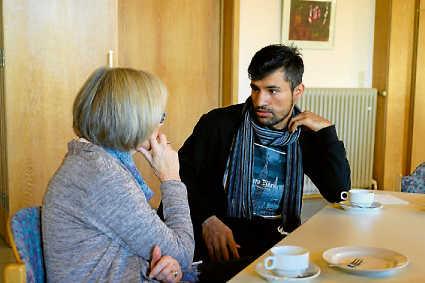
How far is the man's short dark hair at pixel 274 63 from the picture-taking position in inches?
89.4

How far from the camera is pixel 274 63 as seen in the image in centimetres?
228

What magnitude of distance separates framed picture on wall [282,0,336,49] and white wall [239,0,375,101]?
5cm

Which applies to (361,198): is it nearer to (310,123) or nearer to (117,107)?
(310,123)

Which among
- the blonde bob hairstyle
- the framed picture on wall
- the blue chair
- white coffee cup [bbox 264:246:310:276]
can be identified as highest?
the framed picture on wall

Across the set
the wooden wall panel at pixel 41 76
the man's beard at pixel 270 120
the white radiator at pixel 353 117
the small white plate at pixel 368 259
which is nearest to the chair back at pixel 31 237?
the small white plate at pixel 368 259

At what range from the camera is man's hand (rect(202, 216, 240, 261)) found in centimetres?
204

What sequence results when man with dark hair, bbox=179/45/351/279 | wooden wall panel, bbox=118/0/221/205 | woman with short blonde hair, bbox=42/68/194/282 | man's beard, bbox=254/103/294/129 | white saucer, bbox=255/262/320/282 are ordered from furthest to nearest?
wooden wall panel, bbox=118/0/221/205 < man's beard, bbox=254/103/294/129 < man with dark hair, bbox=179/45/351/279 < woman with short blonde hair, bbox=42/68/194/282 < white saucer, bbox=255/262/320/282

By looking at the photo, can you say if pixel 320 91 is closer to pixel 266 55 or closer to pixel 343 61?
pixel 343 61

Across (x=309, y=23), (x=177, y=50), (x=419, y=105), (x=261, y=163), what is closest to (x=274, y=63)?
(x=261, y=163)

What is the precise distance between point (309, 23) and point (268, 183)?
2.89 metres

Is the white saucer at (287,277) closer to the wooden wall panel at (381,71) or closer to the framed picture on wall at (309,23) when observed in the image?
the framed picture on wall at (309,23)

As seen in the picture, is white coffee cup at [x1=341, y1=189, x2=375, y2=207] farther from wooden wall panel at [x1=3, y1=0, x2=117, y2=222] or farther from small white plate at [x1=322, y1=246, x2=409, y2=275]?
wooden wall panel at [x1=3, y1=0, x2=117, y2=222]

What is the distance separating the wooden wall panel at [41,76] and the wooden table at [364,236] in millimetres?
2165

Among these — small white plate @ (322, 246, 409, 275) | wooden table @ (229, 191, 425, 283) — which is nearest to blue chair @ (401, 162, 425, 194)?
wooden table @ (229, 191, 425, 283)
